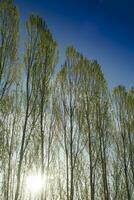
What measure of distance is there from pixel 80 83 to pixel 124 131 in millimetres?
5567

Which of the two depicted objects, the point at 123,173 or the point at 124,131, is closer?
the point at 123,173

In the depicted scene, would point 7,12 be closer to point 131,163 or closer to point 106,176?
point 106,176

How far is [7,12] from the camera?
9.98m

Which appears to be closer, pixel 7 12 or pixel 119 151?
pixel 7 12

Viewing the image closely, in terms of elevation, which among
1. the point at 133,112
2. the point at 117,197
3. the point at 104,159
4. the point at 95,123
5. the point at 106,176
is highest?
the point at 133,112

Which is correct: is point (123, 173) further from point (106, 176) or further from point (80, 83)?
point (80, 83)

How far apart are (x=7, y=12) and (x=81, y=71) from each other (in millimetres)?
4975

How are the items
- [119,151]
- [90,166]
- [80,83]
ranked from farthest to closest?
[119,151]
[80,83]
[90,166]

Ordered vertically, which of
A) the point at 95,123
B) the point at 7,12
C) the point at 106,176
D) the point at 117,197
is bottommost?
the point at 117,197

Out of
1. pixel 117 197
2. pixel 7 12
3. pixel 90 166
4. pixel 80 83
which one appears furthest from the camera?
pixel 117 197

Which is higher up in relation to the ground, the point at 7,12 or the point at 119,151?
the point at 7,12

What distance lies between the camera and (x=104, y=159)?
13.5 m

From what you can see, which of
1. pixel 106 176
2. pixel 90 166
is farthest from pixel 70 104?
pixel 106 176

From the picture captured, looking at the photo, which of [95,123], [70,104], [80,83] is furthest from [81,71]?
[95,123]
